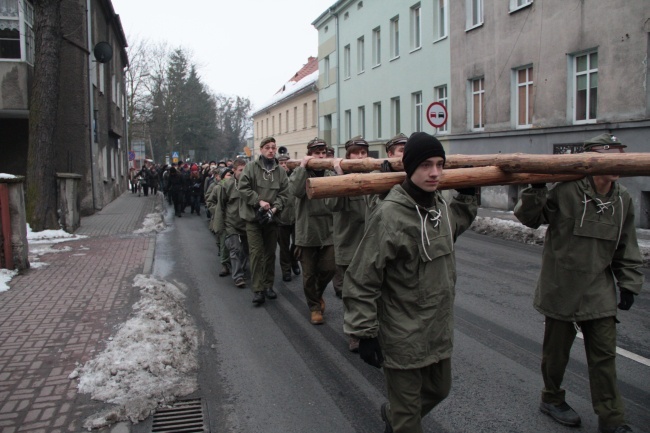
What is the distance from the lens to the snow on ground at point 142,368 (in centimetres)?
427

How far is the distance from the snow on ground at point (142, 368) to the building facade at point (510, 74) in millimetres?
11870

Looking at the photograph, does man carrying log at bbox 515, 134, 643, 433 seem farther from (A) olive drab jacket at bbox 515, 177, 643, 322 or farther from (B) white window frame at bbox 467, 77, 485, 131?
(B) white window frame at bbox 467, 77, 485, 131

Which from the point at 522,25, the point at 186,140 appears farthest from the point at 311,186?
the point at 186,140

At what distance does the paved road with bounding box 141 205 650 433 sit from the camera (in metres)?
4.07

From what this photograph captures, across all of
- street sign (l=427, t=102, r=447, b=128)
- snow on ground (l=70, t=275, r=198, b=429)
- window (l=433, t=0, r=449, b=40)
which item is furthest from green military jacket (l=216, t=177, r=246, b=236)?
window (l=433, t=0, r=449, b=40)

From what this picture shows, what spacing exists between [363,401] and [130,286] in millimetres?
5003

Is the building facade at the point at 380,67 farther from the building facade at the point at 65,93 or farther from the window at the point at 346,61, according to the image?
the building facade at the point at 65,93

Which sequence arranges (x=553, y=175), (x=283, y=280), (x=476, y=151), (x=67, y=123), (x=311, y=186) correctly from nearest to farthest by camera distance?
(x=311, y=186) < (x=553, y=175) < (x=283, y=280) < (x=67, y=123) < (x=476, y=151)

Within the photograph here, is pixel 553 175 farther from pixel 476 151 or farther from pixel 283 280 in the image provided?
pixel 476 151

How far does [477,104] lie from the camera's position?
68.4 ft

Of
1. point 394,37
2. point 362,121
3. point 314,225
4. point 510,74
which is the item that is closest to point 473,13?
point 510,74

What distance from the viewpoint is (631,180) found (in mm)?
13750

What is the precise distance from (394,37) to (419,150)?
26.1m

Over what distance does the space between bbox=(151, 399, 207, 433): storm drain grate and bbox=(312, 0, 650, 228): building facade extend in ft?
41.3
